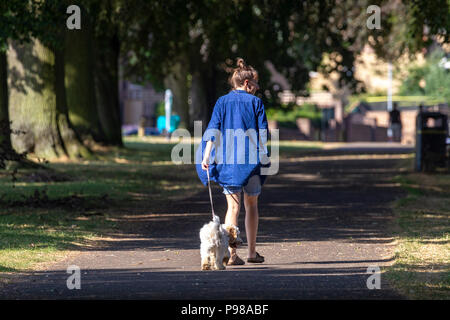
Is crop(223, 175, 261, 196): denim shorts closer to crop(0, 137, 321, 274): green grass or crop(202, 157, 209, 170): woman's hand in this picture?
crop(202, 157, 209, 170): woman's hand

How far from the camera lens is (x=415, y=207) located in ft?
51.6

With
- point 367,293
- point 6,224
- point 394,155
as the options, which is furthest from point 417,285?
point 394,155

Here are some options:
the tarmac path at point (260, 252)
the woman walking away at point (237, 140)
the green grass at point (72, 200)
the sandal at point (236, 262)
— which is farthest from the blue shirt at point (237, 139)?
the green grass at point (72, 200)

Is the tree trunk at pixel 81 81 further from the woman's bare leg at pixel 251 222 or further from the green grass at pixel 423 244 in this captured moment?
the woman's bare leg at pixel 251 222

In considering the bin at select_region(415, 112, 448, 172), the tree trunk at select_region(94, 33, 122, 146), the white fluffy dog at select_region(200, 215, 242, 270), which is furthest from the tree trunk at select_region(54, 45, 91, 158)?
the white fluffy dog at select_region(200, 215, 242, 270)

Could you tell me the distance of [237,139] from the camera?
9.22 m

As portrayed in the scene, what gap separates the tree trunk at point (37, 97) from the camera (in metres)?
23.2

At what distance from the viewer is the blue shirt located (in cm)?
922

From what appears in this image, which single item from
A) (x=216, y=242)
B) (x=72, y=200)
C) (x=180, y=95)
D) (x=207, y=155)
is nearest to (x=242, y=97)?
(x=207, y=155)

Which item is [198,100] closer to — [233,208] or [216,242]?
[233,208]

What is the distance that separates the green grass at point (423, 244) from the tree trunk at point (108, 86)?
14.8m

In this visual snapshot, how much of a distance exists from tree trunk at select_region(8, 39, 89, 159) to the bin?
8516mm

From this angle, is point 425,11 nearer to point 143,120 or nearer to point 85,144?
point 85,144

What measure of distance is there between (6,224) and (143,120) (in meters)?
44.8
